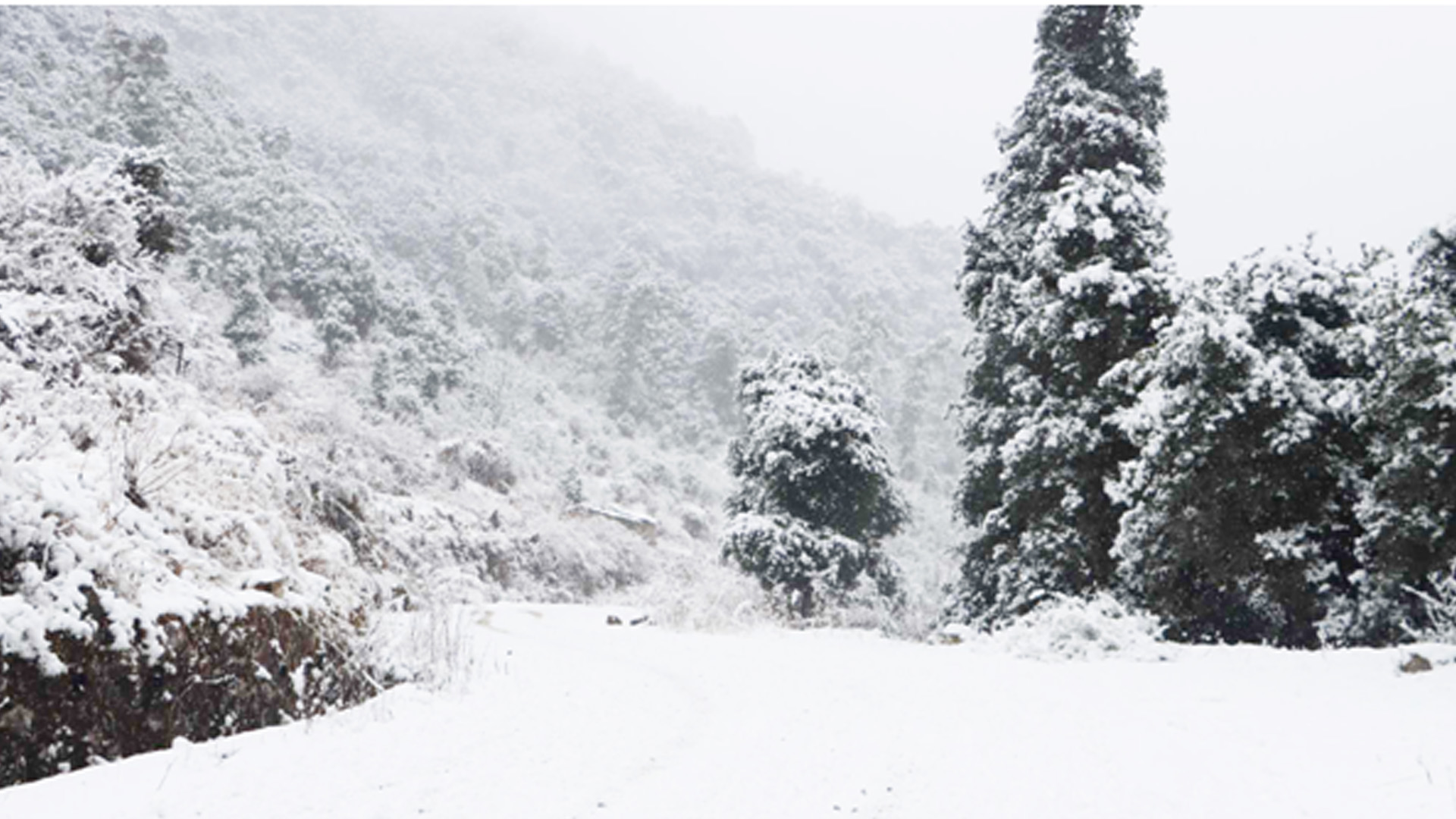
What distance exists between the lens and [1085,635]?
33.8 feet

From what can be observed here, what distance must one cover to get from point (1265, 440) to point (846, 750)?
294 inches

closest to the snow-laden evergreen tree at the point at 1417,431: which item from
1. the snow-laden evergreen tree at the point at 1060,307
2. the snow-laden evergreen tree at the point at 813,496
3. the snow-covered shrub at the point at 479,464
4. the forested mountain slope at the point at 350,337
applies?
the snow-laden evergreen tree at the point at 1060,307

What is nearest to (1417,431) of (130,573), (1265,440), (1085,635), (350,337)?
(1265,440)

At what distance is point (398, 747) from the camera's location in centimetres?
507

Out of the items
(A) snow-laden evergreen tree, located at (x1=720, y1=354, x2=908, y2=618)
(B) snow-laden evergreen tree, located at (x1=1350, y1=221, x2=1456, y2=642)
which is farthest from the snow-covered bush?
(A) snow-laden evergreen tree, located at (x1=720, y1=354, x2=908, y2=618)

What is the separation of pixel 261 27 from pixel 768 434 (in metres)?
95.3

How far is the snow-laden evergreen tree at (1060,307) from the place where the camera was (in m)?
13.4

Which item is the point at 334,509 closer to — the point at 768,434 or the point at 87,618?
the point at 87,618

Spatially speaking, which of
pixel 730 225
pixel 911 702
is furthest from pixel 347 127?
pixel 911 702

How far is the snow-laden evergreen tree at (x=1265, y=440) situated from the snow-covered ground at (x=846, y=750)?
2.19 meters

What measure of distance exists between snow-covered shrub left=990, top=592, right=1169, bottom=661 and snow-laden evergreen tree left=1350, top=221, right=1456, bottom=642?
241cm

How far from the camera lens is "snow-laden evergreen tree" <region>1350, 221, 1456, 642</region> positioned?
319 inches

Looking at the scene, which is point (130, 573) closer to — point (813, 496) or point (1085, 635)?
point (1085, 635)

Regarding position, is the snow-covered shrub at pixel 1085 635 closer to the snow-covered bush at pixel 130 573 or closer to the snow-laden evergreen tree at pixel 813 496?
the snow-covered bush at pixel 130 573
